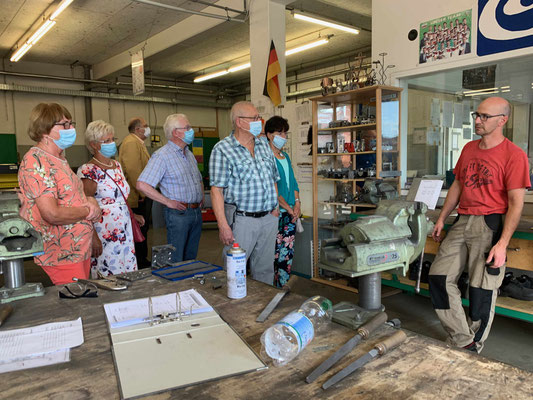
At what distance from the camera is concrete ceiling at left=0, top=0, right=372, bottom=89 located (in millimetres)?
6211

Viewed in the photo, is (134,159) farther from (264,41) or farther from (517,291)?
(517,291)

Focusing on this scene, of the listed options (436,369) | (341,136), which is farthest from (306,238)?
(436,369)

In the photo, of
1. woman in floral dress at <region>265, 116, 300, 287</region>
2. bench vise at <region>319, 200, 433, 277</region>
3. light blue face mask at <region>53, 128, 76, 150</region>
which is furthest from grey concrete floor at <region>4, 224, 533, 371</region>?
light blue face mask at <region>53, 128, 76, 150</region>

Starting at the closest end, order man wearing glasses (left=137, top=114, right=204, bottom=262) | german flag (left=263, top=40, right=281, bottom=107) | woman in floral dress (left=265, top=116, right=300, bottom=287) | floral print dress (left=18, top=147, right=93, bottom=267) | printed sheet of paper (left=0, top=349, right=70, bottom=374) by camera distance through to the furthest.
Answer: printed sheet of paper (left=0, top=349, right=70, bottom=374) < floral print dress (left=18, top=147, right=93, bottom=267) < man wearing glasses (left=137, top=114, right=204, bottom=262) < woman in floral dress (left=265, top=116, right=300, bottom=287) < german flag (left=263, top=40, right=281, bottom=107)

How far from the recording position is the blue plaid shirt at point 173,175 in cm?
287

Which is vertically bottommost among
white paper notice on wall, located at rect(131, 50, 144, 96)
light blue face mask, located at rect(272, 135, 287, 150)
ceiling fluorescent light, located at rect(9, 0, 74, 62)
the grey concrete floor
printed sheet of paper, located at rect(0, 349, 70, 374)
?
the grey concrete floor

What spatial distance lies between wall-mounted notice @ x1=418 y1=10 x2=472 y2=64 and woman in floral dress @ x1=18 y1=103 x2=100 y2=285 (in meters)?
3.20

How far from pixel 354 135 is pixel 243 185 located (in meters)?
2.47

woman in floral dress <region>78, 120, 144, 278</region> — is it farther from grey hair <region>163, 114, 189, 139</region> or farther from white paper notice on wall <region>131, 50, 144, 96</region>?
white paper notice on wall <region>131, 50, 144, 96</region>

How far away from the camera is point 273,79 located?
497cm

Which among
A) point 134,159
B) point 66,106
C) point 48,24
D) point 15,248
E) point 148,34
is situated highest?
point 148,34

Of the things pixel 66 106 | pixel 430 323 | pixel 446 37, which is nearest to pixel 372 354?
pixel 430 323

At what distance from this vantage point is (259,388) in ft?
3.05

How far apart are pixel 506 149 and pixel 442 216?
59 cm
